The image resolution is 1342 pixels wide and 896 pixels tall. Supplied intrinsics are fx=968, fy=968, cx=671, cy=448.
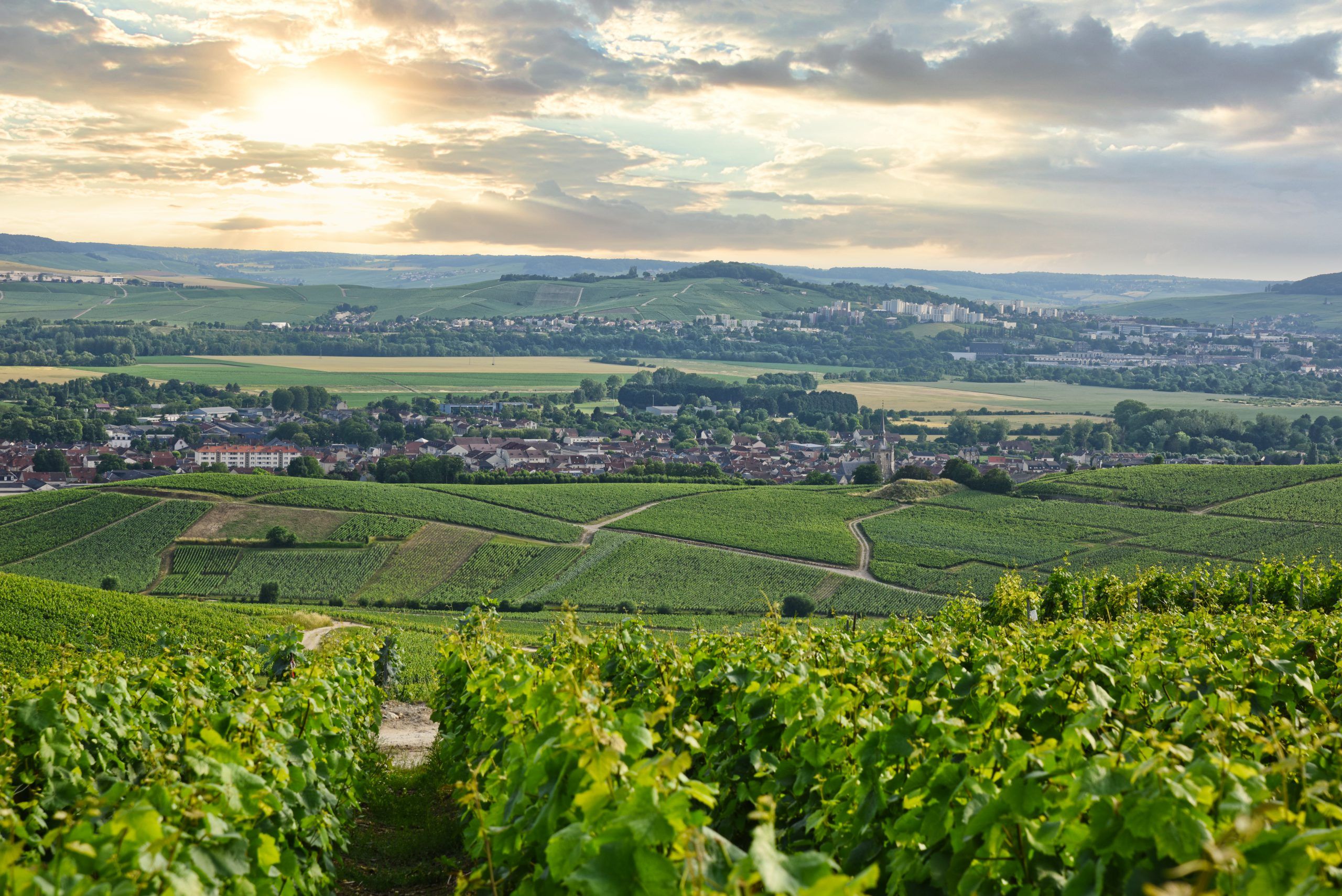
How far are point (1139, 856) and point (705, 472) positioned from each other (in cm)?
9315

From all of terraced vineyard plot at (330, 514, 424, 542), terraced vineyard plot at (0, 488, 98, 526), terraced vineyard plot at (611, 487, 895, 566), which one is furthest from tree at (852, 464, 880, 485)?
terraced vineyard plot at (0, 488, 98, 526)

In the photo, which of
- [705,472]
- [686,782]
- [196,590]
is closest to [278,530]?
[196,590]

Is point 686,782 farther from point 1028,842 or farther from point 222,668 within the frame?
point 222,668

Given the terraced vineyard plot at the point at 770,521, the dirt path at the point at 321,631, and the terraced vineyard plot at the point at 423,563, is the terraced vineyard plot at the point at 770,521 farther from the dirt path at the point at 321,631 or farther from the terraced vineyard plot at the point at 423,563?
the dirt path at the point at 321,631

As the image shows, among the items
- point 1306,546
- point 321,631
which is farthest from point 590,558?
point 1306,546

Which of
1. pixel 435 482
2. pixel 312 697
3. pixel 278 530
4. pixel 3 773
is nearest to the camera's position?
pixel 3 773

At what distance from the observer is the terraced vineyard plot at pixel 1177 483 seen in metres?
71.2

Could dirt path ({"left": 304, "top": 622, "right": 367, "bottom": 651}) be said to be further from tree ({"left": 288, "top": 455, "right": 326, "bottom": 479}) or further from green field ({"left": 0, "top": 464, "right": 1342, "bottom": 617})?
tree ({"left": 288, "top": 455, "right": 326, "bottom": 479})

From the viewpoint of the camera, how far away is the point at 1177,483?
75125 mm

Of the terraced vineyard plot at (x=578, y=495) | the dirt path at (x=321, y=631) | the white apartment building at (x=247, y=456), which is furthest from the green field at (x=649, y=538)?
the white apartment building at (x=247, y=456)

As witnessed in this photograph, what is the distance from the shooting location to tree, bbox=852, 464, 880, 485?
3600 inches

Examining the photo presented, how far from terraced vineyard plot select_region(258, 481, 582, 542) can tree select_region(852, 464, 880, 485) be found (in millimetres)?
33163

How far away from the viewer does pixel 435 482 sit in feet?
284

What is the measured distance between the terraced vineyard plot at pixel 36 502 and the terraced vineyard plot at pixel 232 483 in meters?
4.91
